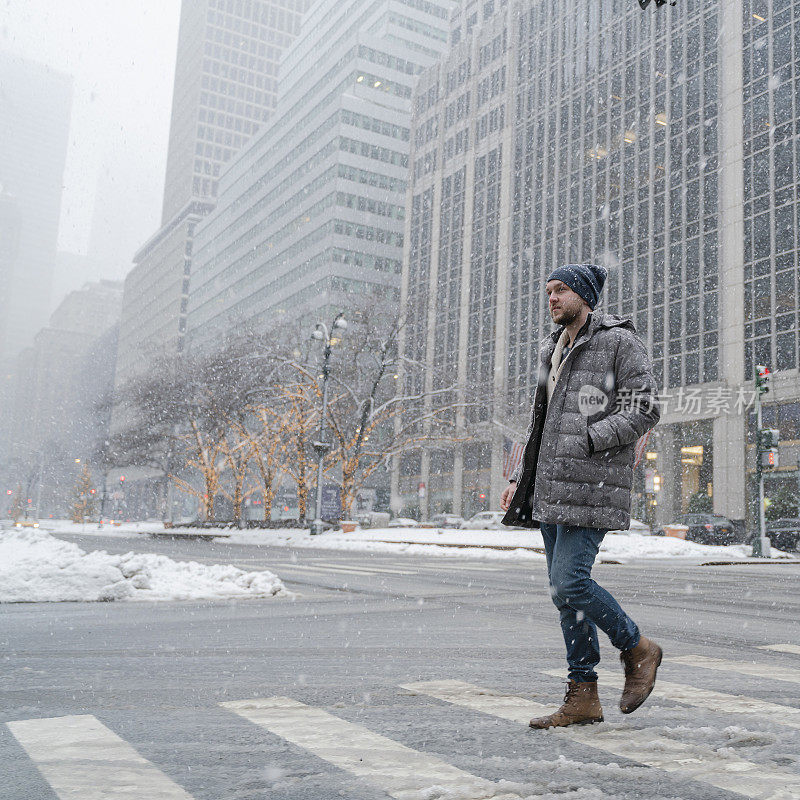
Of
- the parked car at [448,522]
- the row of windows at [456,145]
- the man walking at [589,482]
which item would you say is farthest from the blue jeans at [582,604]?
the row of windows at [456,145]

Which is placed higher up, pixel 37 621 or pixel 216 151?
pixel 216 151

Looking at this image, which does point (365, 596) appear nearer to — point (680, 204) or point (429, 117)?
point (680, 204)

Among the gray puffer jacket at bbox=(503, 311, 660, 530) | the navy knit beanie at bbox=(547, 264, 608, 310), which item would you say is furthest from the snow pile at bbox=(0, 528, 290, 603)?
the navy knit beanie at bbox=(547, 264, 608, 310)

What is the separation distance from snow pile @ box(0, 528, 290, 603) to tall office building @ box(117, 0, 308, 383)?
124 meters

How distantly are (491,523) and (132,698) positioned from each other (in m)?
43.0

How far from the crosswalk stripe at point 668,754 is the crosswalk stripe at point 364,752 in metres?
0.65

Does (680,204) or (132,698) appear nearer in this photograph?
(132,698)

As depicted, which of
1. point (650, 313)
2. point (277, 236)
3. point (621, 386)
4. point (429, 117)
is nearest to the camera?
point (621, 386)

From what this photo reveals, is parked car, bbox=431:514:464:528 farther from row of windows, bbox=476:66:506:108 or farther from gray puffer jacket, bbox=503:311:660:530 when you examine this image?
gray puffer jacket, bbox=503:311:660:530

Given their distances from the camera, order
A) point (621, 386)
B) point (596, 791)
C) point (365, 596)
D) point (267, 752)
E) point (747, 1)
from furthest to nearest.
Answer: point (747, 1) < point (365, 596) < point (621, 386) < point (267, 752) < point (596, 791)

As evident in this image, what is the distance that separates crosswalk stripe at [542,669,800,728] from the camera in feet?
11.8

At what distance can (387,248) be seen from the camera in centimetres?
8106

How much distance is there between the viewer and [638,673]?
135 inches

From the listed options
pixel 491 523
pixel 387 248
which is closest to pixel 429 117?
pixel 387 248
